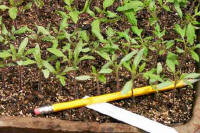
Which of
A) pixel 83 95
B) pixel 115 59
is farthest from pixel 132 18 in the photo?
pixel 83 95

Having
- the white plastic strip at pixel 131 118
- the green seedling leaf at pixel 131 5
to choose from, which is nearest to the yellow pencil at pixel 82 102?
the white plastic strip at pixel 131 118

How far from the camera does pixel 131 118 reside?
1.77 metres

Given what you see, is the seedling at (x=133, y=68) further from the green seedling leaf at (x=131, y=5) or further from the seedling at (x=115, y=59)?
the green seedling leaf at (x=131, y=5)

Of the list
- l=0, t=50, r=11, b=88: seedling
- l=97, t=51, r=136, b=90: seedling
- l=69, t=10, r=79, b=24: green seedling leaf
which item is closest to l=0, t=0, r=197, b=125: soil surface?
l=0, t=50, r=11, b=88: seedling

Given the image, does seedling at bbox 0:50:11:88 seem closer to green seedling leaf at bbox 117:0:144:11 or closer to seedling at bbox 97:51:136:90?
seedling at bbox 97:51:136:90

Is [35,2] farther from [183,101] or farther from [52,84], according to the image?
[183,101]

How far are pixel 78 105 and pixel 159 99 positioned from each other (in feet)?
1.12

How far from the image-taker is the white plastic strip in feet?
5.69

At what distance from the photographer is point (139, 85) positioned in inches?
77.0

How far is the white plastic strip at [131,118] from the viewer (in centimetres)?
173

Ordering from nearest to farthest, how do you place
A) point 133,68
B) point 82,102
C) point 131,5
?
point 133,68
point 82,102
point 131,5

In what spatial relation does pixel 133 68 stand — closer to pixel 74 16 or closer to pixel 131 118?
pixel 131 118

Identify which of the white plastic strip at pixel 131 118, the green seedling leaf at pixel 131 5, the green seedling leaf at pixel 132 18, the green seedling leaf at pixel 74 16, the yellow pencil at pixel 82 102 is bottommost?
the white plastic strip at pixel 131 118

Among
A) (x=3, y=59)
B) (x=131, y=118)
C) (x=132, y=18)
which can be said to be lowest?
(x=131, y=118)
